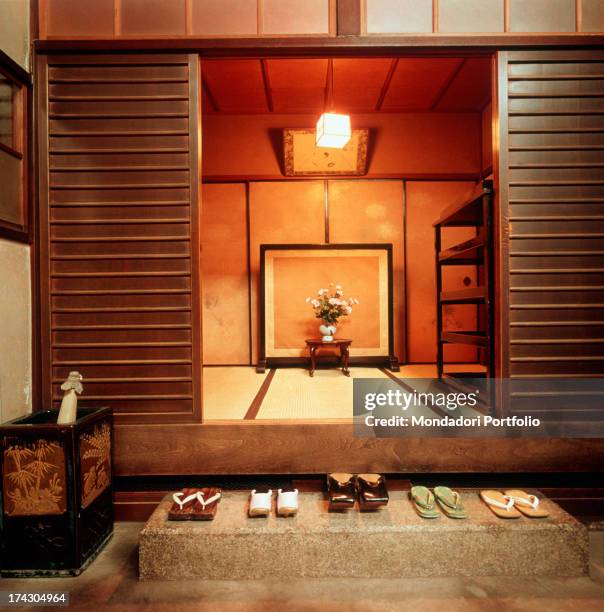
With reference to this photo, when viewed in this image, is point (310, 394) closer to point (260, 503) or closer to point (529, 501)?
point (260, 503)

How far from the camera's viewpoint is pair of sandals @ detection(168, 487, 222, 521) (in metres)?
2.00

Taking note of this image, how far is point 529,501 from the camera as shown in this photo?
213cm

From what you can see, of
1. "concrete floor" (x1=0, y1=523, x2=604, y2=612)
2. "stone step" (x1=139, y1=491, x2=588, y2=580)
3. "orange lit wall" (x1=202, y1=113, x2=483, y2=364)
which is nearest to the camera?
"concrete floor" (x1=0, y1=523, x2=604, y2=612)

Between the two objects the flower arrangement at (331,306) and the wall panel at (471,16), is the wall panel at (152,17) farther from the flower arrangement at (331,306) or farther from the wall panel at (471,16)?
the flower arrangement at (331,306)

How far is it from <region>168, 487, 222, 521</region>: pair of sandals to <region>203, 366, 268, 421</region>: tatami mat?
0.45m

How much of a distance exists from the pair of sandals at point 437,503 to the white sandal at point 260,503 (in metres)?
0.73

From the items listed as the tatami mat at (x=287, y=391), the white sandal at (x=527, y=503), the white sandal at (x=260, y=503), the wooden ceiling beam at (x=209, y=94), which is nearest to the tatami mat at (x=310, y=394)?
the tatami mat at (x=287, y=391)

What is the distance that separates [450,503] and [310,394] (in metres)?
1.49

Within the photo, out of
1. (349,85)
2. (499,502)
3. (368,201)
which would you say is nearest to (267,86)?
(349,85)

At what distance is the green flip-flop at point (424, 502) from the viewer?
2.02m

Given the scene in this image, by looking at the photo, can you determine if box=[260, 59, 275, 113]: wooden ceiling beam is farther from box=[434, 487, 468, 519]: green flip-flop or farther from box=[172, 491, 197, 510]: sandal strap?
box=[434, 487, 468, 519]: green flip-flop

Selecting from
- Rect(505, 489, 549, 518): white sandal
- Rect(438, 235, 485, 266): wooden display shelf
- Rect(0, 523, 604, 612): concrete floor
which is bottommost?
Rect(0, 523, 604, 612): concrete floor

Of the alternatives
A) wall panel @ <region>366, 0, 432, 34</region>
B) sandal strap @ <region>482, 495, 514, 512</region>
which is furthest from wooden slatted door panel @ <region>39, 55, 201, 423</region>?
sandal strap @ <region>482, 495, 514, 512</region>

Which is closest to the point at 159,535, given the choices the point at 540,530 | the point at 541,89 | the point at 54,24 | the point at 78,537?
the point at 78,537
